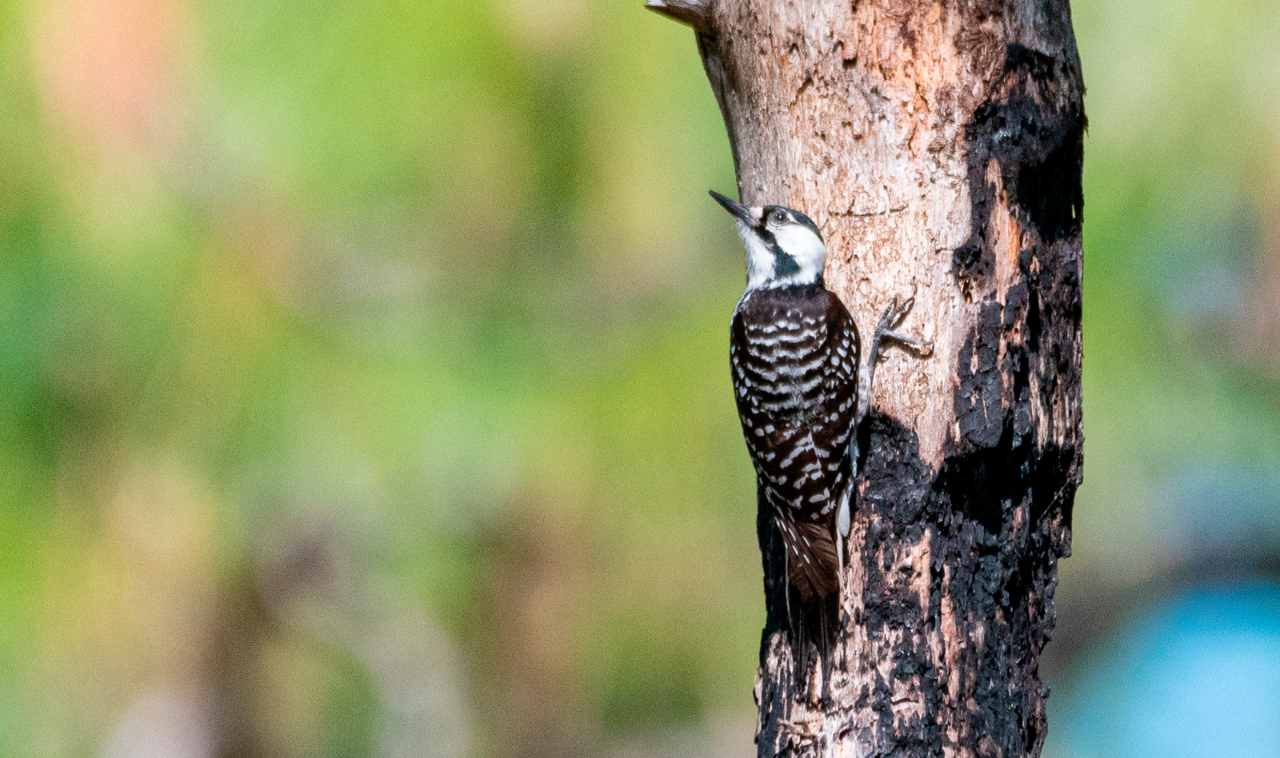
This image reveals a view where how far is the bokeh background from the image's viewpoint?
4184 mm

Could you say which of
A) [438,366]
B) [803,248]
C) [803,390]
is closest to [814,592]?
[803,390]

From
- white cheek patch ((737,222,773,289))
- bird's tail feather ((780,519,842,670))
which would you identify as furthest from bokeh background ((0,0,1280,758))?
bird's tail feather ((780,519,842,670))

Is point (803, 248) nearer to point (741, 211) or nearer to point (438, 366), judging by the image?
point (741, 211)

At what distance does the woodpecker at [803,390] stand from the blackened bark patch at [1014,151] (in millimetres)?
202

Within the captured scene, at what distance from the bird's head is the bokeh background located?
4.59 ft

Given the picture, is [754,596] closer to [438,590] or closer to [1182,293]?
[438,590]

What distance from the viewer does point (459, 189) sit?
15.2ft

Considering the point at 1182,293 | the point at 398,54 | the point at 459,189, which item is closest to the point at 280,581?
the point at 459,189

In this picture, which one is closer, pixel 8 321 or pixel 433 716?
pixel 8 321

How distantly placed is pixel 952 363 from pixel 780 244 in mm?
634

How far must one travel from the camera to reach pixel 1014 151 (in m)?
2.35

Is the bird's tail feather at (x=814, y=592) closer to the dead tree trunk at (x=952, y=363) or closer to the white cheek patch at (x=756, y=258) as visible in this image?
the dead tree trunk at (x=952, y=363)

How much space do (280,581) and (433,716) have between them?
92 cm

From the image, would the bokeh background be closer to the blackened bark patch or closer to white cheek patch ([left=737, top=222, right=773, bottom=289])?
white cheek patch ([left=737, top=222, right=773, bottom=289])
